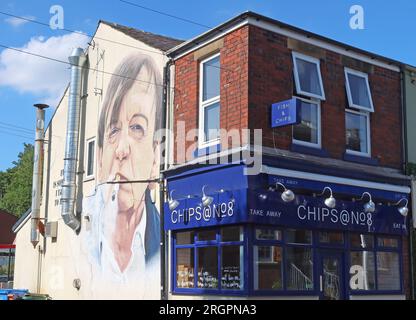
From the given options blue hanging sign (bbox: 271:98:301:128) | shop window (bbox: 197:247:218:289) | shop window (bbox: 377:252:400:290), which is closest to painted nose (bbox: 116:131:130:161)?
shop window (bbox: 197:247:218:289)

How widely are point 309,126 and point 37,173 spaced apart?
9.89 metres

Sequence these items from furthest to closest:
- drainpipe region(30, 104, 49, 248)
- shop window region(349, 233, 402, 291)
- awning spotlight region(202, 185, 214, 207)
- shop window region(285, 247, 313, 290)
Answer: drainpipe region(30, 104, 49, 248) < shop window region(349, 233, 402, 291) < shop window region(285, 247, 313, 290) < awning spotlight region(202, 185, 214, 207)

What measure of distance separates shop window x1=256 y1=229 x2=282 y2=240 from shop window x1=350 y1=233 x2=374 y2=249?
219cm

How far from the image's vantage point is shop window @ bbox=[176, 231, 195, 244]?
13.0 m

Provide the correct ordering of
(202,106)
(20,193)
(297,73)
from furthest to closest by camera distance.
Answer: (20,193)
(202,106)
(297,73)

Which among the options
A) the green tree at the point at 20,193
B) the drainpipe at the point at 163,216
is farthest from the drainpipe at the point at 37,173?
the green tree at the point at 20,193

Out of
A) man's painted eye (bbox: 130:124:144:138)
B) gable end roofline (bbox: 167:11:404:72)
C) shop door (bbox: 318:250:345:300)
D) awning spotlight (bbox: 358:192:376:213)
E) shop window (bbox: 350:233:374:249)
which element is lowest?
shop door (bbox: 318:250:345:300)

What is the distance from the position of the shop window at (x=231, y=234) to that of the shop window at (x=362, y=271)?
3.02 m

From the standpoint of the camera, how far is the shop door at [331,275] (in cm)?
1259

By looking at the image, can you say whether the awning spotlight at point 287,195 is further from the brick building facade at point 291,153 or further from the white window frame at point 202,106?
the white window frame at point 202,106

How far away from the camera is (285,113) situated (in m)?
11.9

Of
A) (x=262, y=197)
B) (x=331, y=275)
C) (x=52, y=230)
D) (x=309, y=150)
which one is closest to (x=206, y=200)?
(x=262, y=197)

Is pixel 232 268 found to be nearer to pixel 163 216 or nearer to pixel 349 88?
pixel 163 216

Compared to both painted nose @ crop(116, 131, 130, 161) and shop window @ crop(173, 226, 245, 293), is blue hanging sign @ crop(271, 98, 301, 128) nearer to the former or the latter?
shop window @ crop(173, 226, 245, 293)
